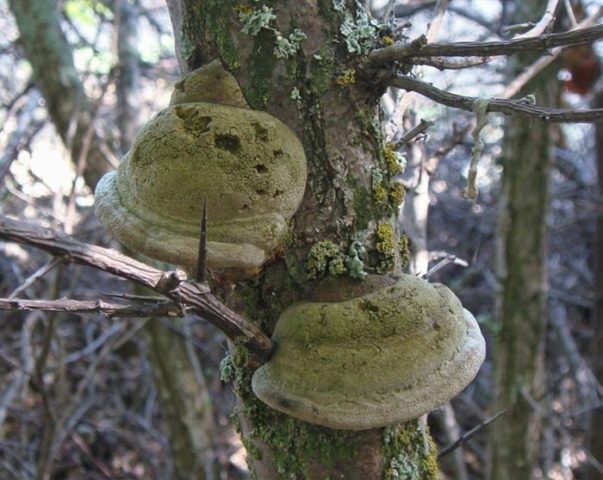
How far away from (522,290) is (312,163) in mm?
2466

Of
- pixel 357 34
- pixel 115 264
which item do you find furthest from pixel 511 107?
pixel 115 264

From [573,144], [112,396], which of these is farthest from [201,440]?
[573,144]

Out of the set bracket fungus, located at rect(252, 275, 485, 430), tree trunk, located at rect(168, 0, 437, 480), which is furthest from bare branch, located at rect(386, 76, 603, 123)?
bracket fungus, located at rect(252, 275, 485, 430)

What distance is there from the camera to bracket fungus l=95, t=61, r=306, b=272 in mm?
1036

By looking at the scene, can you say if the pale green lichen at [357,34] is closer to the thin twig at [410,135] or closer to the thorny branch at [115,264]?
the thin twig at [410,135]

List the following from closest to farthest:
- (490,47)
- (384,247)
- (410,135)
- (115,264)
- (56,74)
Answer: (115,264), (490,47), (384,247), (410,135), (56,74)

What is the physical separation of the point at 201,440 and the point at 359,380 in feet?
9.66

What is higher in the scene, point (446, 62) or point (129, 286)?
point (446, 62)

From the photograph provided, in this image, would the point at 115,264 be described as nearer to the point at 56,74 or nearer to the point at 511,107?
the point at 511,107

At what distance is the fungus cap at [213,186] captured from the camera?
40.8 inches

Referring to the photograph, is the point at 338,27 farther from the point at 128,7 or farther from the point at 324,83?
the point at 128,7

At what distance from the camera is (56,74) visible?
11.9 ft

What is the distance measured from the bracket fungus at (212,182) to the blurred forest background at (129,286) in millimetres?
521

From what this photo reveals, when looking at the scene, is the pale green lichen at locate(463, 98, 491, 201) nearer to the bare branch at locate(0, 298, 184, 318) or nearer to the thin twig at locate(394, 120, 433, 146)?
the thin twig at locate(394, 120, 433, 146)
